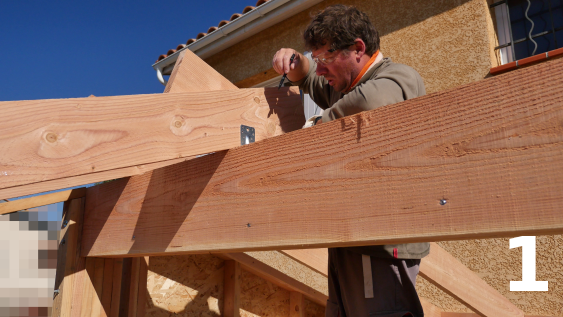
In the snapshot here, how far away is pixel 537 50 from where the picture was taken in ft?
12.4

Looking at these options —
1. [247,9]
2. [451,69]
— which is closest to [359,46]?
[451,69]

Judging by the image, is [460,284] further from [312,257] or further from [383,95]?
[383,95]

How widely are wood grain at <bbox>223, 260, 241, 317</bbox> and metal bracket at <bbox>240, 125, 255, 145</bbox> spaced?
2207mm

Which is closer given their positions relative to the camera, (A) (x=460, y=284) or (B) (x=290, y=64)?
(B) (x=290, y=64)

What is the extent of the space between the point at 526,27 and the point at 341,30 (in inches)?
121

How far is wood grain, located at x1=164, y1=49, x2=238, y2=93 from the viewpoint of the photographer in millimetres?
1520

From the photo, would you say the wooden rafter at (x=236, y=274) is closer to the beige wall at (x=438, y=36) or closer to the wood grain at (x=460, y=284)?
the wood grain at (x=460, y=284)

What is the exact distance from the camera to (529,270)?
3.10 m

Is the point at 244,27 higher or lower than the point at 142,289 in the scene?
higher

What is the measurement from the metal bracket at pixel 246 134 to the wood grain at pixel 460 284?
1.10 meters

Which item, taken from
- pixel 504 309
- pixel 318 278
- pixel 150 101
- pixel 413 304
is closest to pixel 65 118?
pixel 150 101

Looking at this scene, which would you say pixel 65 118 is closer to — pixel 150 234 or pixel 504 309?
pixel 150 234

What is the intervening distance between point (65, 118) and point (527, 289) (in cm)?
323

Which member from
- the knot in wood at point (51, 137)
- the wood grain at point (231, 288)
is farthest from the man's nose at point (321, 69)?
the wood grain at point (231, 288)
